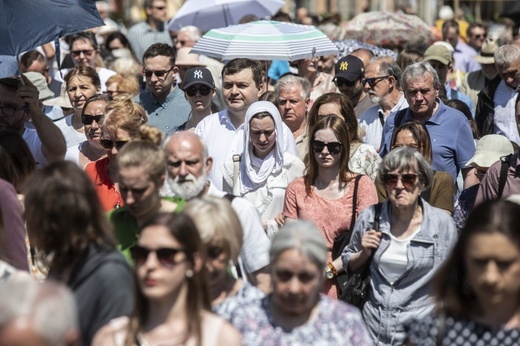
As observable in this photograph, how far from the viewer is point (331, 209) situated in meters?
7.41

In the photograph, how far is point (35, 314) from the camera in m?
3.86

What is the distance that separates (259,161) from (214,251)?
2.65m

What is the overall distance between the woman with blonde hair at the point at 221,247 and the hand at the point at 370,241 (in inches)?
48.1

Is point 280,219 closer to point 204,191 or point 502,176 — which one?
point 204,191

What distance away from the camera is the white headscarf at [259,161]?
25.9ft

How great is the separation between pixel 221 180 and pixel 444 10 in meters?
20.5

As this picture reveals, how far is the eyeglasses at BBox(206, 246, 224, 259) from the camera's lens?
5.35 meters

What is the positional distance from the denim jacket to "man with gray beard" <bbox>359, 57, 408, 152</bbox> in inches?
139

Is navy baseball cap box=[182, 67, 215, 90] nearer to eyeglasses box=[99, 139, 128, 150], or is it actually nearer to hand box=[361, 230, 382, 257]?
eyeglasses box=[99, 139, 128, 150]

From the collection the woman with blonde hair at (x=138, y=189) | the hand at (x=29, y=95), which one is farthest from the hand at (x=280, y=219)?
the hand at (x=29, y=95)

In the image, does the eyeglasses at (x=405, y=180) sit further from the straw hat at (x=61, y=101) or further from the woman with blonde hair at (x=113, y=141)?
the straw hat at (x=61, y=101)

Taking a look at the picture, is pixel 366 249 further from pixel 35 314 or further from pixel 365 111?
pixel 365 111

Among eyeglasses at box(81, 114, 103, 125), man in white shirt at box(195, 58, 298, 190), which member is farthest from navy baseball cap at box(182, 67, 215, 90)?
eyeglasses at box(81, 114, 103, 125)

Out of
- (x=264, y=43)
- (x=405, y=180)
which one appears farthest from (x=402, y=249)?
(x=264, y=43)
